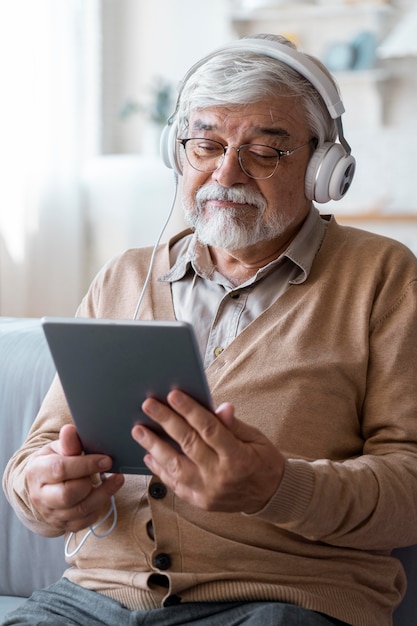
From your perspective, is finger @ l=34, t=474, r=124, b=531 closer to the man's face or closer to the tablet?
the tablet

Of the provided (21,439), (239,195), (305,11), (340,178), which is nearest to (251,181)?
(239,195)

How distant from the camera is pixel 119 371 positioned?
1.05 metres

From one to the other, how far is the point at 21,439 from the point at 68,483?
45 cm

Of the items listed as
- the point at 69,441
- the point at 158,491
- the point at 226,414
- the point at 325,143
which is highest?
the point at 325,143

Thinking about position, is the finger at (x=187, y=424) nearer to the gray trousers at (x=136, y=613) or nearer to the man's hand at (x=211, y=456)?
the man's hand at (x=211, y=456)

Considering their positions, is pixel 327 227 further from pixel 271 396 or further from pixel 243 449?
pixel 243 449

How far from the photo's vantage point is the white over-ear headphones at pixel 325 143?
1.39 m

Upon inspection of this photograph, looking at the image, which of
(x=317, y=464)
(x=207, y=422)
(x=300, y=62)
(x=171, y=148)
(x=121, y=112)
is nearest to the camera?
(x=207, y=422)

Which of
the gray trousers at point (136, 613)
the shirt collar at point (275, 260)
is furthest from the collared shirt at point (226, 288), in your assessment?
the gray trousers at point (136, 613)

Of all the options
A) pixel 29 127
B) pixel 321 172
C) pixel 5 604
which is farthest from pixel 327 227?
pixel 29 127

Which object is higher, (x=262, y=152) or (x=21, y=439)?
(x=262, y=152)

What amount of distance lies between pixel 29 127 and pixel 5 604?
2.84m

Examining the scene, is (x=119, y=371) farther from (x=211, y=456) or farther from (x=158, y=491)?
(x=158, y=491)

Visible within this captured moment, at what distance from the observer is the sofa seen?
1.58 m
